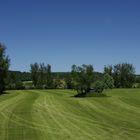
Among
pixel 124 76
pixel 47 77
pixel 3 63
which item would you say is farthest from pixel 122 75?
pixel 3 63

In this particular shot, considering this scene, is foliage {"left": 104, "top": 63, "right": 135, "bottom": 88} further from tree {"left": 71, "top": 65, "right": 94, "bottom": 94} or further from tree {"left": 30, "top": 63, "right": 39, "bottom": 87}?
tree {"left": 71, "top": 65, "right": 94, "bottom": 94}

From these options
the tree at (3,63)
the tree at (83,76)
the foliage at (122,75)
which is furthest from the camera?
the foliage at (122,75)

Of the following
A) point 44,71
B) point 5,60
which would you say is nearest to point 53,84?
point 44,71

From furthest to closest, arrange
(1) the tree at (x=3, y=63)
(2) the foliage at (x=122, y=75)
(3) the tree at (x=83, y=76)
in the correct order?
(2) the foliage at (x=122, y=75)
(1) the tree at (x=3, y=63)
(3) the tree at (x=83, y=76)

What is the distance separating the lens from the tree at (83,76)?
245 feet

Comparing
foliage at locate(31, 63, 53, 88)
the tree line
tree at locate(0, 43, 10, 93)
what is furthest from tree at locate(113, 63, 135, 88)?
tree at locate(0, 43, 10, 93)

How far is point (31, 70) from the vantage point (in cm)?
16912

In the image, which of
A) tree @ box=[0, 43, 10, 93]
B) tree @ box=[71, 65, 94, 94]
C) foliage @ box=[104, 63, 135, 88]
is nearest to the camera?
tree @ box=[71, 65, 94, 94]

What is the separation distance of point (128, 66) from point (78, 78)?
9004 centimetres

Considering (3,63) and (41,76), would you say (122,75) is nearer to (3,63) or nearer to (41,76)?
(41,76)

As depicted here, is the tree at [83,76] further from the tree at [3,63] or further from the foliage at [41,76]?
the foliage at [41,76]

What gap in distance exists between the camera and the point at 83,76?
2943 inches

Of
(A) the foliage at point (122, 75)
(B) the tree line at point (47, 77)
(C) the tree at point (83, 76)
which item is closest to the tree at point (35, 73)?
(B) the tree line at point (47, 77)

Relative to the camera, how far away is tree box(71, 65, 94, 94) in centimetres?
7475
